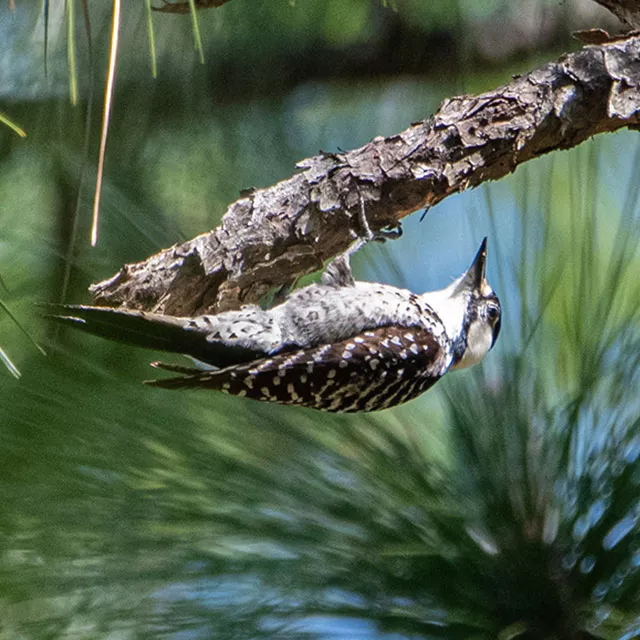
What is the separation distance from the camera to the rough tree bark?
3.81ft

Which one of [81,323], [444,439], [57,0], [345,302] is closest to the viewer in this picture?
[81,323]

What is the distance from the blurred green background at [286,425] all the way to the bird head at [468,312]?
29 cm

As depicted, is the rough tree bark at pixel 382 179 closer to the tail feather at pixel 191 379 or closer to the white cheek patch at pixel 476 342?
the tail feather at pixel 191 379

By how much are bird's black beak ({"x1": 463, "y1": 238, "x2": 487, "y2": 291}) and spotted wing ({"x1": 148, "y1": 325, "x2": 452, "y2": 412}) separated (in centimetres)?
17

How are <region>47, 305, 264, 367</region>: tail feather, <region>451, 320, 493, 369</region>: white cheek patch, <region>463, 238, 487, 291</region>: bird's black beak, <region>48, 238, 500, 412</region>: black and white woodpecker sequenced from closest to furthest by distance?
<region>47, 305, 264, 367</region>: tail feather < <region>48, 238, 500, 412</region>: black and white woodpecker < <region>463, 238, 487, 291</region>: bird's black beak < <region>451, 320, 493, 369</region>: white cheek patch

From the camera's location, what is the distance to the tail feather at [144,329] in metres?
1.10

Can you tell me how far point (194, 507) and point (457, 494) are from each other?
0.36 metres

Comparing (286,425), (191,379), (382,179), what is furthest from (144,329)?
(382,179)

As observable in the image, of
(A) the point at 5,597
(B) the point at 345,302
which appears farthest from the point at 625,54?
(A) the point at 5,597

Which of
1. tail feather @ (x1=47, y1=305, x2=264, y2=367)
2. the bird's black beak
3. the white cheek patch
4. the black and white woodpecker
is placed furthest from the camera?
the white cheek patch

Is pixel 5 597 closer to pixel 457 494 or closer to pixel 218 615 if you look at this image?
pixel 218 615

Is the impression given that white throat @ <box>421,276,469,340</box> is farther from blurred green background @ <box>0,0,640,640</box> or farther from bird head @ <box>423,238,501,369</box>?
blurred green background @ <box>0,0,640,640</box>

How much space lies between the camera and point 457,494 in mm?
1234

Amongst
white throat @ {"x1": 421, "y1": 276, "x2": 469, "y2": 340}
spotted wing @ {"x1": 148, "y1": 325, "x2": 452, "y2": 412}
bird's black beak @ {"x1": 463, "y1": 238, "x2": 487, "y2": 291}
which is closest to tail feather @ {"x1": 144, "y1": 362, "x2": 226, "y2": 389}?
spotted wing @ {"x1": 148, "y1": 325, "x2": 452, "y2": 412}
